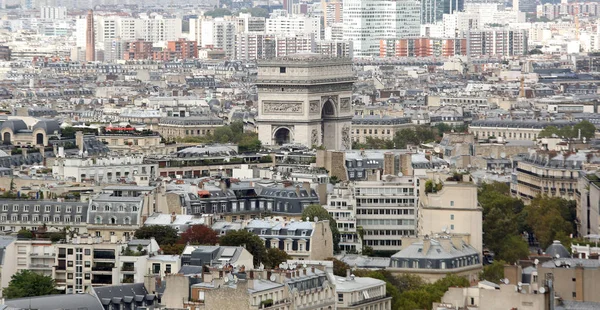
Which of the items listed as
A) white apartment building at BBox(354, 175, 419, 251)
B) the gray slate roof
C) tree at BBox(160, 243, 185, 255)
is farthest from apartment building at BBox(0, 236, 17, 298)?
white apartment building at BBox(354, 175, 419, 251)

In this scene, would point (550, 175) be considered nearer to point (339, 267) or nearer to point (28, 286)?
point (339, 267)

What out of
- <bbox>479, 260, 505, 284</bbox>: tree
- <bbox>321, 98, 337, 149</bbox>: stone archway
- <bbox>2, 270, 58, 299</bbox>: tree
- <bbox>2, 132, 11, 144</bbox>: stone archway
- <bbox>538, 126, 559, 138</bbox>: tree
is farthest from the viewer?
<bbox>538, 126, 559, 138</bbox>: tree

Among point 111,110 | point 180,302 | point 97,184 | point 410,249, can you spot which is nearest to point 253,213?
point 97,184

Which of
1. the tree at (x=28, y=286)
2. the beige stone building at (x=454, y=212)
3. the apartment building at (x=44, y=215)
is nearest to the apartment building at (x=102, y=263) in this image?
the tree at (x=28, y=286)

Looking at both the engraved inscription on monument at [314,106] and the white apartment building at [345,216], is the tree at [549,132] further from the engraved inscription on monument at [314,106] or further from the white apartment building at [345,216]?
the white apartment building at [345,216]

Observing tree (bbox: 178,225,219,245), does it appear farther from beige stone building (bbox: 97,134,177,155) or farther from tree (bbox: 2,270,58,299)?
beige stone building (bbox: 97,134,177,155)

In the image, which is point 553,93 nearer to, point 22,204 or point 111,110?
point 111,110
